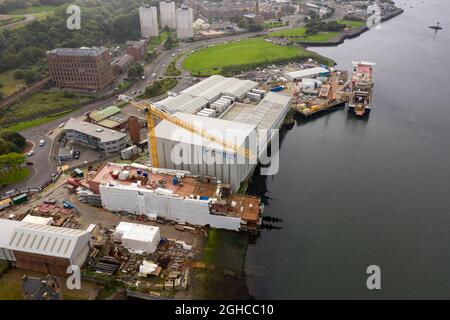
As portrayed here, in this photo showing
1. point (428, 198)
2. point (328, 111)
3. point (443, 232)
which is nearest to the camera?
point (443, 232)

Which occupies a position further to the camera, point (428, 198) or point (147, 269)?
point (428, 198)

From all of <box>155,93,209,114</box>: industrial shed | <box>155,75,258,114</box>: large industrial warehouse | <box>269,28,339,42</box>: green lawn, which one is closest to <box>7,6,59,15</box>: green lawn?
<box>155,75,258,114</box>: large industrial warehouse

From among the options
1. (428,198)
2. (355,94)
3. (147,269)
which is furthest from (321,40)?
(147,269)

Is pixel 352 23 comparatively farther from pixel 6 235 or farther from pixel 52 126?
pixel 6 235

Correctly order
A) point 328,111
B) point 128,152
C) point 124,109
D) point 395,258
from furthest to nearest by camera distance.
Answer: point 328,111 < point 124,109 < point 128,152 < point 395,258

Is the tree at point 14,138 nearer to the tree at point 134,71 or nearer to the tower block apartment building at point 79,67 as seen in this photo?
the tower block apartment building at point 79,67
